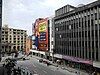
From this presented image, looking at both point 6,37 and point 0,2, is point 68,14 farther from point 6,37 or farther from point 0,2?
point 6,37

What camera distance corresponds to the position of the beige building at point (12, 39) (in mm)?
168525

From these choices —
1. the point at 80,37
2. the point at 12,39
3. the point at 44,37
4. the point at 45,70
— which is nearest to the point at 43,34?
the point at 44,37

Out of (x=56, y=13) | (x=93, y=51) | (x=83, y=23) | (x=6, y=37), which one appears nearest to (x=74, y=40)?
(x=83, y=23)

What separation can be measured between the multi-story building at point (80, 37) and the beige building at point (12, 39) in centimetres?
8480

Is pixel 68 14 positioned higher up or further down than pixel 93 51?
higher up

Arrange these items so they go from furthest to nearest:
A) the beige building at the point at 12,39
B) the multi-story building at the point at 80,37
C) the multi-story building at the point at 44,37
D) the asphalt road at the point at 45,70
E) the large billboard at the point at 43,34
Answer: the beige building at the point at 12,39 < the large billboard at the point at 43,34 < the multi-story building at the point at 44,37 < the asphalt road at the point at 45,70 < the multi-story building at the point at 80,37

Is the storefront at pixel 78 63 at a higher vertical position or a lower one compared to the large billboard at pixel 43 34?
lower

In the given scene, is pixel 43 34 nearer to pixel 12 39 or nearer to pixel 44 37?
pixel 44 37

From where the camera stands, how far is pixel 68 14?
80.4 m

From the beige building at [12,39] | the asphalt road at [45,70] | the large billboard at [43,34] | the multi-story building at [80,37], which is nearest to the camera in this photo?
the multi-story building at [80,37]

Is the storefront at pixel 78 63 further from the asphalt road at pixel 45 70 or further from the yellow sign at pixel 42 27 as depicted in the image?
the yellow sign at pixel 42 27

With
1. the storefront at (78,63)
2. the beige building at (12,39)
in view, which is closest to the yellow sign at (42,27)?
the storefront at (78,63)

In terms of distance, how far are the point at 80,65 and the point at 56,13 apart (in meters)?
34.4

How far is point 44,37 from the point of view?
367 feet
